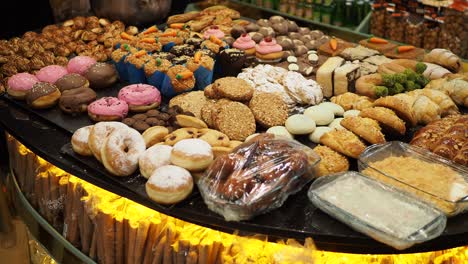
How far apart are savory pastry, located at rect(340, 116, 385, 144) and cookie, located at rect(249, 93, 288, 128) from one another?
0.40 metres

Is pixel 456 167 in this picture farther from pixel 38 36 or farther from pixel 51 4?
pixel 51 4

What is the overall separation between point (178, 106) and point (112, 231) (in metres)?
0.89

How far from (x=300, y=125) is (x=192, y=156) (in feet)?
2.52

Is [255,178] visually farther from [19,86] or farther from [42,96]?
[19,86]

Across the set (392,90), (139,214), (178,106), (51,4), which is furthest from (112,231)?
(51,4)

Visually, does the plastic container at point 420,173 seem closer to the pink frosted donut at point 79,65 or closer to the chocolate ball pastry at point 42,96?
the chocolate ball pastry at point 42,96

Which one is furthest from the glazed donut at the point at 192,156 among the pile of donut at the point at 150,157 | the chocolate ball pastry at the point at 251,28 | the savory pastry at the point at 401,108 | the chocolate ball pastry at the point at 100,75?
the chocolate ball pastry at the point at 251,28

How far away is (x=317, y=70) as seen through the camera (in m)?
3.71

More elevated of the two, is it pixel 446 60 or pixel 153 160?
pixel 446 60

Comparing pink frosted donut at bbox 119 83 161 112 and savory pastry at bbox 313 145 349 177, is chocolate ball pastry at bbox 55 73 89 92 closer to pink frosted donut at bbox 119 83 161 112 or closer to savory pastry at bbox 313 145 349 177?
pink frosted donut at bbox 119 83 161 112

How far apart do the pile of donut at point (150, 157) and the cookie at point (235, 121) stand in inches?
16.2

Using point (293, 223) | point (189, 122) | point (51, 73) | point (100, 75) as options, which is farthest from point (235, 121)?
point (51, 73)

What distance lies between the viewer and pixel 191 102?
3332 mm

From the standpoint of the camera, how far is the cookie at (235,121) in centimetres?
295
